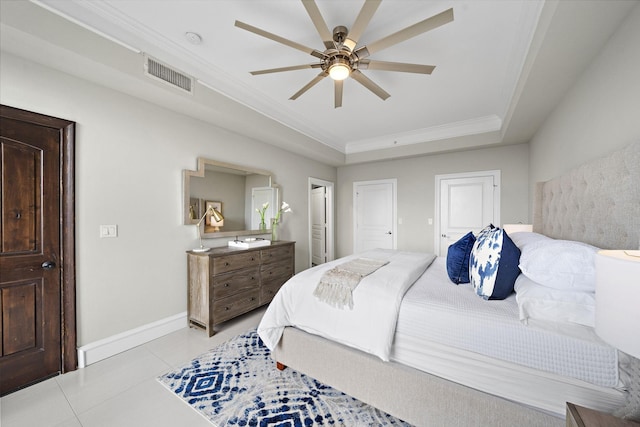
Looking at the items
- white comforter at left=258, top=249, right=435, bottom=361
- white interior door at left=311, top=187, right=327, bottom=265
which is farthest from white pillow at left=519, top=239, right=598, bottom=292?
white interior door at left=311, top=187, right=327, bottom=265

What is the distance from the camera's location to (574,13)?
138 centimetres

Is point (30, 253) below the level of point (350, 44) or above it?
below

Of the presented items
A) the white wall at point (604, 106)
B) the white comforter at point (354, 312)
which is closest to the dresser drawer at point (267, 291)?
the white comforter at point (354, 312)

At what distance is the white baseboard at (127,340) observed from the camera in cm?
207

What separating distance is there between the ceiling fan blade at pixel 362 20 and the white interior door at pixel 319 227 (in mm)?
3966

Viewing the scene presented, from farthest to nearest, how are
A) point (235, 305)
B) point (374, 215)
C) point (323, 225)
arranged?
1. point (323, 225)
2. point (374, 215)
3. point (235, 305)

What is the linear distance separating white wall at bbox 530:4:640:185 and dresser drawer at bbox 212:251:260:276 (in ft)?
10.5

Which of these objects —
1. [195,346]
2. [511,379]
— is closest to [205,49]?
[195,346]

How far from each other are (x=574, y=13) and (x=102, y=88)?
3.47 m

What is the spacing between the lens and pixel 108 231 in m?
2.21

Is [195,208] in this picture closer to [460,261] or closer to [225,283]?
[225,283]

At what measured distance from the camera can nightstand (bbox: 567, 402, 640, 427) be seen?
821mm

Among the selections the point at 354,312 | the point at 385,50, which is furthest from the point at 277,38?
the point at 354,312

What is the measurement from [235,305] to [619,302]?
2.88m
